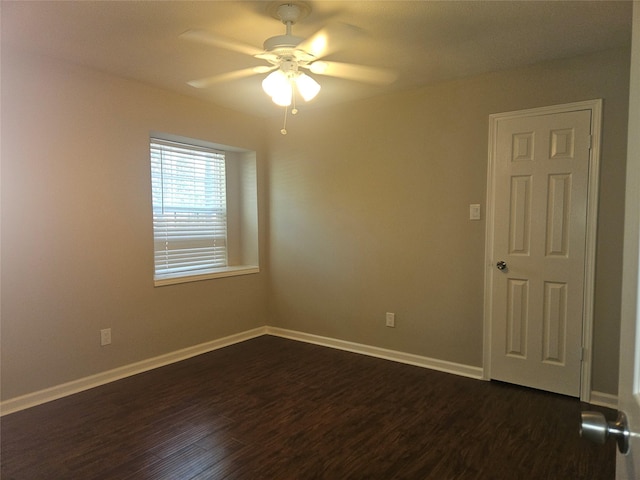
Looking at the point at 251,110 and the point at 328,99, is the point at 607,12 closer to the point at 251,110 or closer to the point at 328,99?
the point at 328,99

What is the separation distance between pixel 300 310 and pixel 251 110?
7.20 ft

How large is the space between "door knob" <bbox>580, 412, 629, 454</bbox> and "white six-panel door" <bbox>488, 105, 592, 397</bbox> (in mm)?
2441

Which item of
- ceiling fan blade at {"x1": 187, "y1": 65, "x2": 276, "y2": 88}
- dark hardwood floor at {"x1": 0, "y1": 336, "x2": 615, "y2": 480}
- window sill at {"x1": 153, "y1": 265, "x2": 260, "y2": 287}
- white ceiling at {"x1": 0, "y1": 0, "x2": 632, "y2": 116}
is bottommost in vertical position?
dark hardwood floor at {"x1": 0, "y1": 336, "x2": 615, "y2": 480}

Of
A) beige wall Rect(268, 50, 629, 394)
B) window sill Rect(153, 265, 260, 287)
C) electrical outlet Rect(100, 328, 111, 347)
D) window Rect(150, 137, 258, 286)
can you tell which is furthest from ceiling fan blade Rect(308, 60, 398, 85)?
electrical outlet Rect(100, 328, 111, 347)

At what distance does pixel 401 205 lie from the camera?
3.53 m

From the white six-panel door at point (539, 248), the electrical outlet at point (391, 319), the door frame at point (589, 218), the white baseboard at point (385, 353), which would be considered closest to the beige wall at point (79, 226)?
the white baseboard at point (385, 353)

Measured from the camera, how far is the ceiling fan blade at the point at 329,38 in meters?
1.78

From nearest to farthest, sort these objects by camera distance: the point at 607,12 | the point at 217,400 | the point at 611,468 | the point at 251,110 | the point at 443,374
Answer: the point at 611,468 → the point at 607,12 → the point at 217,400 → the point at 443,374 → the point at 251,110

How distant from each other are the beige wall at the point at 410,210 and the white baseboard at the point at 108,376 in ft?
2.62

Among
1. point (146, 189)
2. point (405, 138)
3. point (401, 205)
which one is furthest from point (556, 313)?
point (146, 189)

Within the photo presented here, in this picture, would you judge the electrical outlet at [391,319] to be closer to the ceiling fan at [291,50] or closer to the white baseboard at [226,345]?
the white baseboard at [226,345]

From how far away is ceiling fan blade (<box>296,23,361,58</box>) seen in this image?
5.84 ft

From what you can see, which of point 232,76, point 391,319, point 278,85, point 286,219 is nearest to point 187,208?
point 286,219

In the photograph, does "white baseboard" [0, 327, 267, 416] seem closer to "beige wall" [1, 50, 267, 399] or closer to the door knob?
"beige wall" [1, 50, 267, 399]
